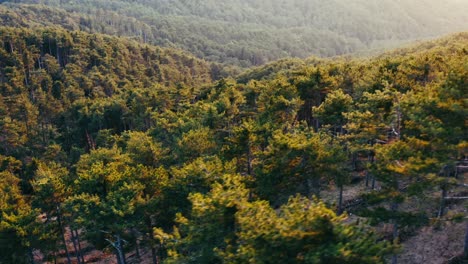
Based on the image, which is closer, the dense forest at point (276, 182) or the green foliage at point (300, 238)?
the green foliage at point (300, 238)

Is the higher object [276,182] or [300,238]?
[300,238]

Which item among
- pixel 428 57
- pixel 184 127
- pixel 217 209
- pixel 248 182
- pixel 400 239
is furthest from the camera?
pixel 184 127

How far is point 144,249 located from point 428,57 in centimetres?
3557

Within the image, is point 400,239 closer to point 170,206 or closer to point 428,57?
point 170,206

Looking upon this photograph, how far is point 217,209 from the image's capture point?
1688 centimetres

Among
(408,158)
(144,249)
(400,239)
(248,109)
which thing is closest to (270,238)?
(408,158)

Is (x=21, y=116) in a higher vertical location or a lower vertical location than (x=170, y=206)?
lower

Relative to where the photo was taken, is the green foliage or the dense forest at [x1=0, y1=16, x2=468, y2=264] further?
the dense forest at [x1=0, y1=16, x2=468, y2=264]

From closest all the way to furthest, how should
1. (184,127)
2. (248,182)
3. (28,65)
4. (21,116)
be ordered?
(248,182) < (184,127) < (21,116) < (28,65)

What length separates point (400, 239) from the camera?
2392 centimetres

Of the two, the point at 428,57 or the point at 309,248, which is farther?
the point at 428,57

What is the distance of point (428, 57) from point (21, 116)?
242ft

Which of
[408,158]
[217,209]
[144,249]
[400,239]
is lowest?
[144,249]

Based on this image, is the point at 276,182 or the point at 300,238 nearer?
the point at 300,238
